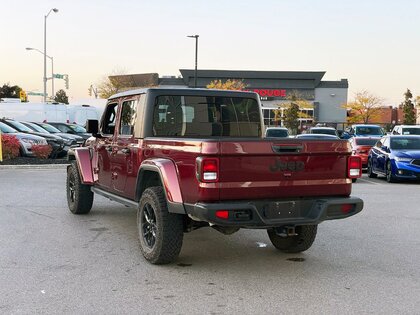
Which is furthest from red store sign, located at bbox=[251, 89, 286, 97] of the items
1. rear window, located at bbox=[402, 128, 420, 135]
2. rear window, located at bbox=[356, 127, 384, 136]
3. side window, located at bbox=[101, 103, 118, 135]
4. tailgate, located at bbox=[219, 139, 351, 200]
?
tailgate, located at bbox=[219, 139, 351, 200]

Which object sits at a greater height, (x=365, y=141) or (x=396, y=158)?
(x=365, y=141)

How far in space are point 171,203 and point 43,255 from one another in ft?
6.21

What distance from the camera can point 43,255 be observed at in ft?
19.6

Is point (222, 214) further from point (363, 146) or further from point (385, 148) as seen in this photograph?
point (363, 146)

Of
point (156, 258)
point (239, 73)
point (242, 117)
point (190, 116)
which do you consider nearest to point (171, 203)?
point (156, 258)

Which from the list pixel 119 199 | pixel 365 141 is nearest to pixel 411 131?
pixel 365 141

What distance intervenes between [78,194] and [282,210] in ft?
14.5

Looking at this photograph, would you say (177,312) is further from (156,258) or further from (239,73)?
(239,73)

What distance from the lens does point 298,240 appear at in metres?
6.16

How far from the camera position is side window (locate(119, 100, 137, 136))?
652 cm

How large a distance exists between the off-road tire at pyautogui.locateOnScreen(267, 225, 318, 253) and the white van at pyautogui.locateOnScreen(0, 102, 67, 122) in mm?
25302

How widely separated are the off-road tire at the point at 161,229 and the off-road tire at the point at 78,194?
2908 mm

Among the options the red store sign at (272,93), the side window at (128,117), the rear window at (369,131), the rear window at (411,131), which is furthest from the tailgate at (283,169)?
the red store sign at (272,93)

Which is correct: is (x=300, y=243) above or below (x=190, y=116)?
below
